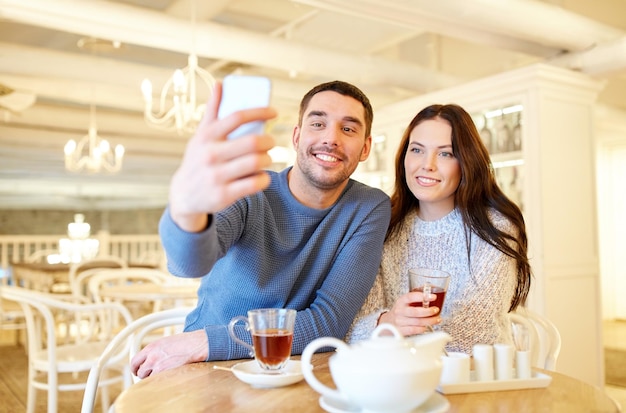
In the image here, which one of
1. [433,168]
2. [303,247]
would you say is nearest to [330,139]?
[303,247]

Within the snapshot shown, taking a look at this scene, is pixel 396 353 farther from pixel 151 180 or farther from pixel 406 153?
pixel 151 180

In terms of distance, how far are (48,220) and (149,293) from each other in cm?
1178

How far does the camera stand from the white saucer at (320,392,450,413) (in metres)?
0.92

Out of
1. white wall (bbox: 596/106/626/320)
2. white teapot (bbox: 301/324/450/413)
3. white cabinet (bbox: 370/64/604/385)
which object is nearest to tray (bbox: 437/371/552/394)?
white teapot (bbox: 301/324/450/413)

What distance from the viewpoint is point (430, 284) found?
131 centimetres

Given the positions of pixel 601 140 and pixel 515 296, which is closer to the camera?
pixel 515 296

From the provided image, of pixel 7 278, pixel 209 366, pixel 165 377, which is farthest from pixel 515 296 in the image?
pixel 7 278

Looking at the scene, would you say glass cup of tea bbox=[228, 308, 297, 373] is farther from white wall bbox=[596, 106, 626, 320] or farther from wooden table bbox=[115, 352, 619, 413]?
white wall bbox=[596, 106, 626, 320]

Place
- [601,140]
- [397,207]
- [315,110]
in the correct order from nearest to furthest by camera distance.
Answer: [315,110]
[397,207]
[601,140]

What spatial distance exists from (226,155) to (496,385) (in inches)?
24.9

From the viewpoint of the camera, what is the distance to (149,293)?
339cm

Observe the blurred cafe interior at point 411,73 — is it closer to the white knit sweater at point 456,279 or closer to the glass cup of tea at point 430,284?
the white knit sweater at point 456,279

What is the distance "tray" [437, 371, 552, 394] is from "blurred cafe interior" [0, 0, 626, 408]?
2.40 meters

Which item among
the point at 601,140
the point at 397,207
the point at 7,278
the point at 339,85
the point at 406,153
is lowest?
the point at 7,278
